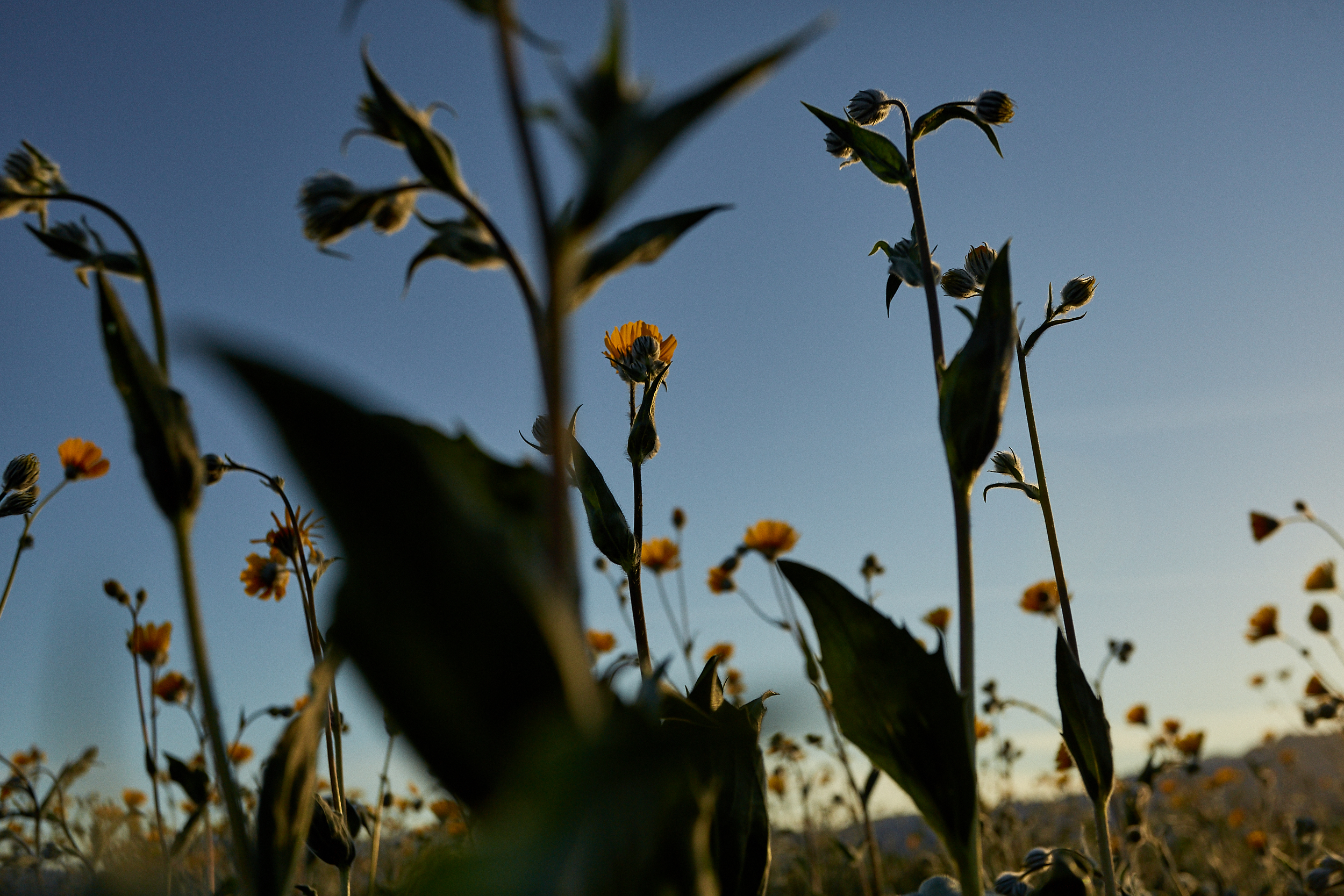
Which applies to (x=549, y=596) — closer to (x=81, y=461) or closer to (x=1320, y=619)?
(x=81, y=461)

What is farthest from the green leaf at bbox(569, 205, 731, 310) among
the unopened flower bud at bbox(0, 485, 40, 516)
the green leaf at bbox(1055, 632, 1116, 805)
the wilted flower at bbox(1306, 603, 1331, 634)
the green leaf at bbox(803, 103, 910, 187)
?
the wilted flower at bbox(1306, 603, 1331, 634)

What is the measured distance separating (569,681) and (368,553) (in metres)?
0.15

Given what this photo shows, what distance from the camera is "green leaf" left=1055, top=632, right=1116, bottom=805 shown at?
3.65 ft

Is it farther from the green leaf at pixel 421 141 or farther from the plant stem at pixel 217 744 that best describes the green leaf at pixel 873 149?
the plant stem at pixel 217 744

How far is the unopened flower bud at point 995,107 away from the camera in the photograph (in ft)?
4.30

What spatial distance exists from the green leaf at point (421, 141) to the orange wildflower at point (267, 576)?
4.78ft

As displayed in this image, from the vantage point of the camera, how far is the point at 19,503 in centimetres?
178

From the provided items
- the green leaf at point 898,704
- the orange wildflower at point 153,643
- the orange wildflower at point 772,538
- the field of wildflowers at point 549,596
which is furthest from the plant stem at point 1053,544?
the orange wildflower at point 153,643

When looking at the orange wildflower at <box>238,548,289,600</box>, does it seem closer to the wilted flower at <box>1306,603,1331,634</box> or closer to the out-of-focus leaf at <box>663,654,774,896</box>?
the out-of-focus leaf at <box>663,654,774,896</box>

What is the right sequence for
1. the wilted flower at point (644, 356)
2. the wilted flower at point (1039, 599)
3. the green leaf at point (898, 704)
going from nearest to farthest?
the green leaf at point (898, 704) → the wilted flower at point (644, 356) → the wilted flower at point (1039, 599)

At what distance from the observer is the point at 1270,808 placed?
4.05m

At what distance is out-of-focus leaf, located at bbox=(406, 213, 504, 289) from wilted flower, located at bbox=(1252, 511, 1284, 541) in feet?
8.29

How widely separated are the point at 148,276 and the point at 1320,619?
3733 millimetres

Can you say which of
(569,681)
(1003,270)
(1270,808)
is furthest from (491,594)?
(1270,808)
